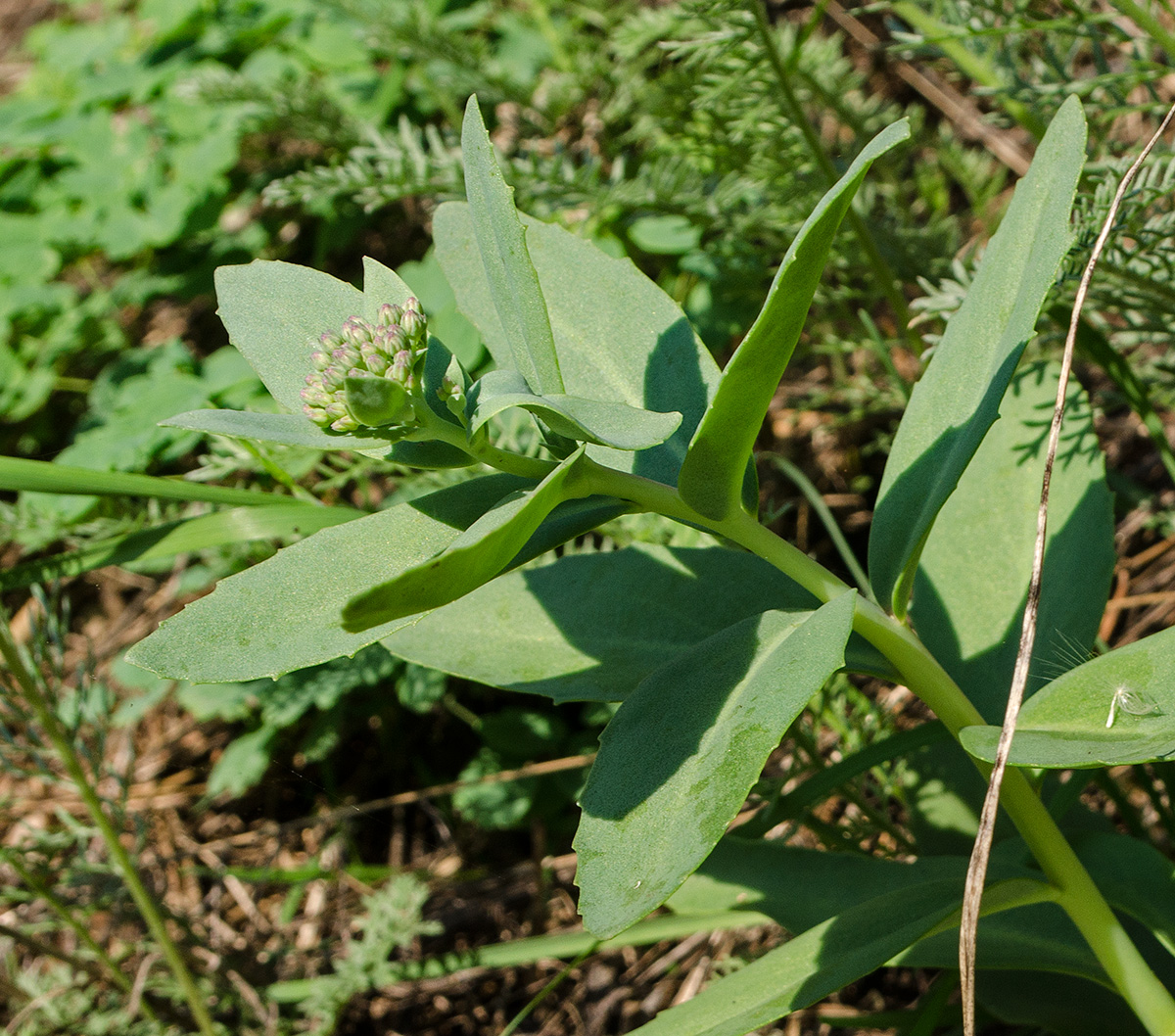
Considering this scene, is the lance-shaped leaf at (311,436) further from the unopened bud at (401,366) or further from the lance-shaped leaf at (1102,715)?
the lance-shaped leaf at (1102,715)

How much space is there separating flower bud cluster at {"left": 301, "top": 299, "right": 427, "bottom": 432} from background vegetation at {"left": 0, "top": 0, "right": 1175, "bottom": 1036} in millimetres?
566

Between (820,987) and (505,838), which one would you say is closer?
(820,987)

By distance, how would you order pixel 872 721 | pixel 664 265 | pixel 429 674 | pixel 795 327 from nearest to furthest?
1. pixel 795 327
2. pixel 872 721
3. pixel 429 674
4. pixel 664 265

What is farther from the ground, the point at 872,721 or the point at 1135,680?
the point at 1135,680

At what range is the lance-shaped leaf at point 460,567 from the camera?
26.1 inches

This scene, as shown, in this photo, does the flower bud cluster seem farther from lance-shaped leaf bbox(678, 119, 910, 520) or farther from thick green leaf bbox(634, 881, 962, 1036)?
thick green leaf bbox(634, 881, 962, 1036)

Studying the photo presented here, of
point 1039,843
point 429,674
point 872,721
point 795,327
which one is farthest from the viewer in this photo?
point 429,674

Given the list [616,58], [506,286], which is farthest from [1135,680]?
[616,58]

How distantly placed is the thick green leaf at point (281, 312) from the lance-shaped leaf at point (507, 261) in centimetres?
15

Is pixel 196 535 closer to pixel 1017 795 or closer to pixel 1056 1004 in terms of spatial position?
pixel 1017 795

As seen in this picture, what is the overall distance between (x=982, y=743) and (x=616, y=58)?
2.14 meters

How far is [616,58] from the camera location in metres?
2.53

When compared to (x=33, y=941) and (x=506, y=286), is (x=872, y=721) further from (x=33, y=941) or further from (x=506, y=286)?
(x=33, y=941)

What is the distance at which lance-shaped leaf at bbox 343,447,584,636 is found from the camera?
26.1 inches
